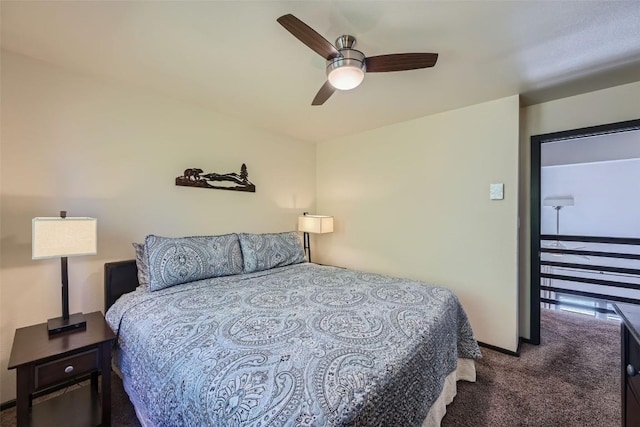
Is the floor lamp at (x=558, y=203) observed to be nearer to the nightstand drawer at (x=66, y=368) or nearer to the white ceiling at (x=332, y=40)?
the white ceiling at (x=332, y=40)

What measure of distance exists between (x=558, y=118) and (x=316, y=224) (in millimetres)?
2681

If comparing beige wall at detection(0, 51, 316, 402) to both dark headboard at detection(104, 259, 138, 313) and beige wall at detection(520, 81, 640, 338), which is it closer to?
dark headboard at detection(104, 259, 138, 313)

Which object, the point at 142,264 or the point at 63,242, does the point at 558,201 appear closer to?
the point at 142,264

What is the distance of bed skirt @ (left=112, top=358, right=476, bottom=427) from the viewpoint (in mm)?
1403

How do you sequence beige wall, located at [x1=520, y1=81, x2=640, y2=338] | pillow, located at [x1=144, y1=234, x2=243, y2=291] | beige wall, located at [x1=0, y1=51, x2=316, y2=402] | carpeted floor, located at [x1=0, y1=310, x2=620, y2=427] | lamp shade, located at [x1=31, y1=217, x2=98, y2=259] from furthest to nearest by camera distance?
beige wall, located at [x1=520, y1=81, x2=640, y2=338]
pillow, located at [x1=144, y1=234, x2=243, y2=291]
beige wall, located at [x1=0, y1=51, x2=316, y2=402]
carpeted floor, located at [x1=0, y1=310, x2=620, y2=427]
lamp shade, located at [x1=31, y1=217, x2=98, y2=259]

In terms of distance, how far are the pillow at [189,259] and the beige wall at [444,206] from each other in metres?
1.74

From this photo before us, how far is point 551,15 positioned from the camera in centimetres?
143

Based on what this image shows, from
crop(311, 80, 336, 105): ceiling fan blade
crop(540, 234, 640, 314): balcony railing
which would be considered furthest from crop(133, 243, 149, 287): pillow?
crop(540, 234, 640, 314): balcony railing

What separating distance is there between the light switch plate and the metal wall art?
8.30ft

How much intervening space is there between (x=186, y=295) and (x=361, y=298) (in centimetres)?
122

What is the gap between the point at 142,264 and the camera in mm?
2059

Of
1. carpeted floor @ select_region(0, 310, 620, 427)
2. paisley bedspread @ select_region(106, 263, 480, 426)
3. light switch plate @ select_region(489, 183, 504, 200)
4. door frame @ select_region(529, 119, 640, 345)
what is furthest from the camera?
door frame @ select_region(529, 119, 640, 345)

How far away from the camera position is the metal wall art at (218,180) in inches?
102

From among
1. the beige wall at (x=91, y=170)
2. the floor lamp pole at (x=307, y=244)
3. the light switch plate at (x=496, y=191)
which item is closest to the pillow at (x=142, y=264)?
the beige wall at (x=91, y=170)
